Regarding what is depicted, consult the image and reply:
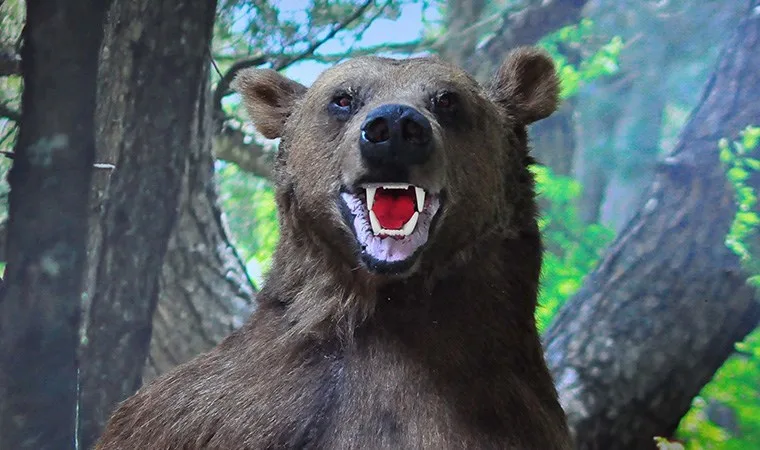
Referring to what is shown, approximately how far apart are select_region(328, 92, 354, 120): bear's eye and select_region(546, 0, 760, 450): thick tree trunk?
1711mm

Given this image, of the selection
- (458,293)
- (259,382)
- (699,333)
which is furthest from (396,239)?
(699,333)

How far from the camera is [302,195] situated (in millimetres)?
1987

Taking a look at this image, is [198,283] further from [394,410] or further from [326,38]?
[394,410]

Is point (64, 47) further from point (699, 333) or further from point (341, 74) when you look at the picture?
point (699, 333)

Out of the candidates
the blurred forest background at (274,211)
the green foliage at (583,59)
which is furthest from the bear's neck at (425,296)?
the green foliage at (583,59)

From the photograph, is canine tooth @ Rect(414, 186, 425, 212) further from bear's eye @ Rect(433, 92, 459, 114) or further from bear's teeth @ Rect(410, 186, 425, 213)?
bear's eye @ Rect(433, 92, 459, 114)

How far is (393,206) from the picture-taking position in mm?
1772

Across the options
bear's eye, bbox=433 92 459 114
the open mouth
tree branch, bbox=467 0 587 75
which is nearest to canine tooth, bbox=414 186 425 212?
the open mouth

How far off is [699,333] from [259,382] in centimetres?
210

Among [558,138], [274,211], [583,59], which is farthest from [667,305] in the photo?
[274,211]

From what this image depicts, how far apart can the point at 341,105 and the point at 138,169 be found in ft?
4.55

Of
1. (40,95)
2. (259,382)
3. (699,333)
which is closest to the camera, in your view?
(259,382)

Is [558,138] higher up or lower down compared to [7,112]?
higher up

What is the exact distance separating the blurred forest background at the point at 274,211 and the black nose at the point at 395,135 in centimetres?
157
